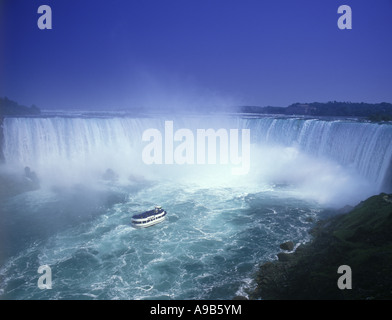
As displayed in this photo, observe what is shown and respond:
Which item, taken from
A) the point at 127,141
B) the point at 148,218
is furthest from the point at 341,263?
the point at 127,141

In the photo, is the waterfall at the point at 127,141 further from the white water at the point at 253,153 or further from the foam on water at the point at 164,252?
the foam on water at the point at 164,252

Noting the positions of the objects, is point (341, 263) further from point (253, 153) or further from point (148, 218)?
point (253, 153)

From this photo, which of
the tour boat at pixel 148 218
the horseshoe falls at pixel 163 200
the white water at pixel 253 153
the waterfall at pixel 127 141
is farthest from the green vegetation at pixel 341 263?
the waterfall at pixel 127 141

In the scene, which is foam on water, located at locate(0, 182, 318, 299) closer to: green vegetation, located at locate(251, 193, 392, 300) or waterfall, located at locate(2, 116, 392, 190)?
green vegetation, located at locate(251, 193, 392, 300)

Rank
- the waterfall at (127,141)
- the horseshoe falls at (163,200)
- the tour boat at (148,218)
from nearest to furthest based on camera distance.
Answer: the horseshoe falls at (163,200)
the tour boat at (148,218)
the waterfall at (127,141)

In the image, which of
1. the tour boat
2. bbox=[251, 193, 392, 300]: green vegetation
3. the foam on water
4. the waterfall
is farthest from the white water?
the tour boat

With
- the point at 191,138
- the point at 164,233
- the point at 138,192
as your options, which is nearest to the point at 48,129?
the point at 138,192
